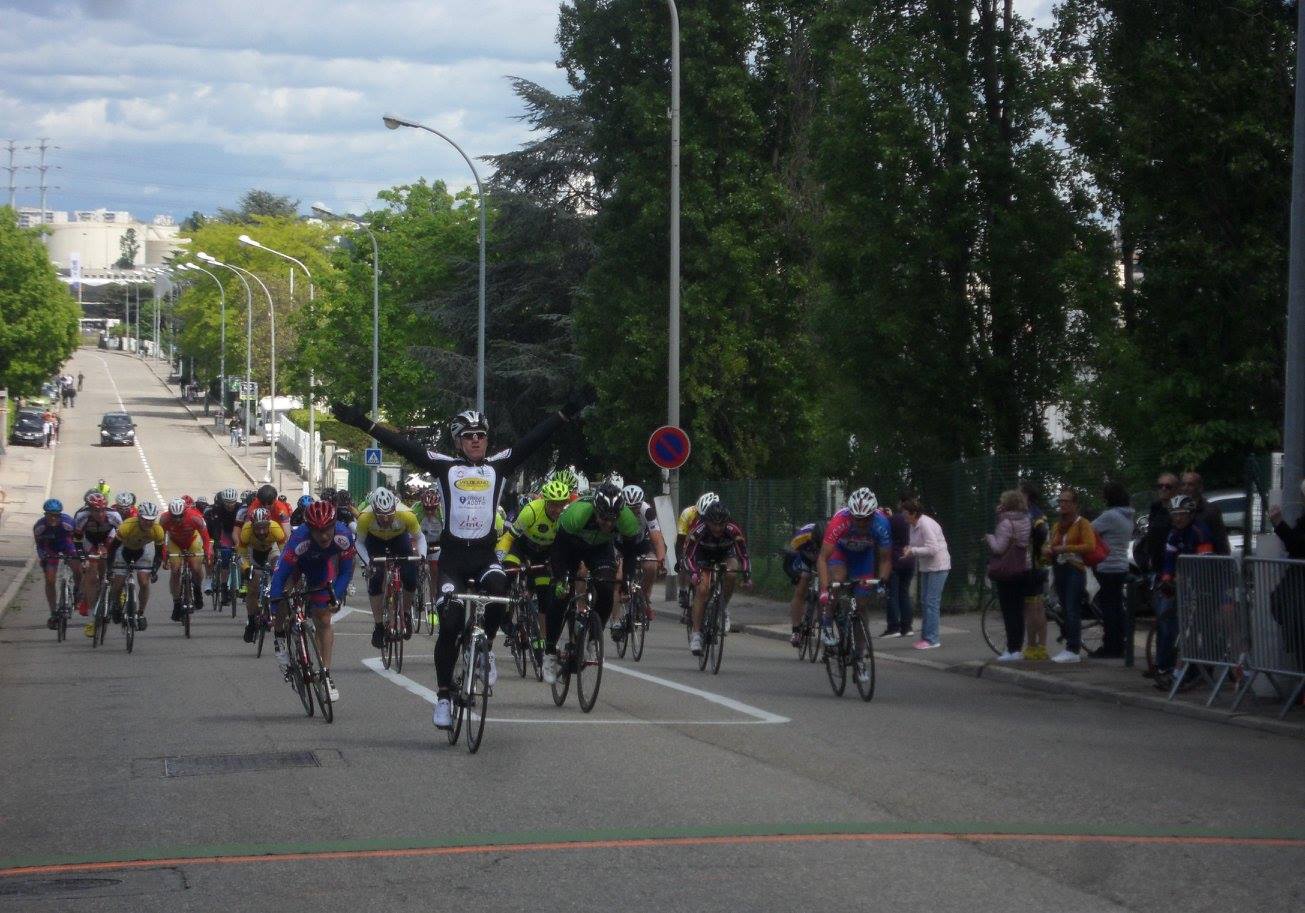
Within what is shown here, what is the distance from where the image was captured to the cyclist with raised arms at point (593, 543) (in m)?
Result: 13.2

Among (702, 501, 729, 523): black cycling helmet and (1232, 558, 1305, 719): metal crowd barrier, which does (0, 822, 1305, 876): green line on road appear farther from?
(702, 501, 729, 523): black cycling helmet

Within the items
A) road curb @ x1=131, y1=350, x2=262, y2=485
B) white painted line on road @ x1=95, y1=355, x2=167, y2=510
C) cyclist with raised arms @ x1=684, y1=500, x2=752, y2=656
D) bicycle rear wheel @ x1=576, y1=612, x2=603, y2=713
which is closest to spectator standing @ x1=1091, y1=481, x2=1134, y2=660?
cyclist with raised arms @ x1=684, y1=500, x2=752, y2=656

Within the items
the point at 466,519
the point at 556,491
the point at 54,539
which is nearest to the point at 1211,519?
the point at 556,491

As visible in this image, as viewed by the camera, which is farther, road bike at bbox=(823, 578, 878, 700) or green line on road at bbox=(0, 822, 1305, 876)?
road bike at bbox=(823, 578, 878, 700)

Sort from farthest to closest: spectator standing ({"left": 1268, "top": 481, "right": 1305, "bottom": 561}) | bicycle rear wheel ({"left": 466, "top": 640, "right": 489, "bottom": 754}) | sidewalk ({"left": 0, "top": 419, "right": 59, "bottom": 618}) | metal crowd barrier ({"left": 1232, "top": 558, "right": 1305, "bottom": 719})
Result: sidewalk ({"left": 0, "top": 419, "right": 59, "bottom": 618})
spectator standing ({"left": 1268, "top": 481, "right": 1305, "bottom": 561})
metal crowd barrier ({"left": 1232, "top": 558, "right": 1305, "bottom": 719})
bicycle rear wheel ({"left": 466, "top": 640, "right": 489, "bottom": 754})

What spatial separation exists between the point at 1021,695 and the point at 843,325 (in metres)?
11.9

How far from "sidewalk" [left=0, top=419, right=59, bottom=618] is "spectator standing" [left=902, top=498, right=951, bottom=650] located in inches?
566

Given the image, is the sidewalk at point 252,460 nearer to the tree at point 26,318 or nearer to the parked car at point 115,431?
the parked car at point 115,431

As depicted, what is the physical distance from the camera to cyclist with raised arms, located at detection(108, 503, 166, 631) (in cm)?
2053

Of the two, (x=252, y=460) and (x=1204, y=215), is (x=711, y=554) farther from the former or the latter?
(x=252, y=460)

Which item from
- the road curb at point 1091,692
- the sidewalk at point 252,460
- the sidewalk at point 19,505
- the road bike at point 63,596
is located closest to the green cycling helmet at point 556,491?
the road curb at point 1091,692

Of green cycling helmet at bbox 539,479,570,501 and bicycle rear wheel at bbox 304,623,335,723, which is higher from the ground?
green cycling helmet at bbox 539,479,570,501

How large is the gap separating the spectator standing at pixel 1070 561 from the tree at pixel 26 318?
79.4 m

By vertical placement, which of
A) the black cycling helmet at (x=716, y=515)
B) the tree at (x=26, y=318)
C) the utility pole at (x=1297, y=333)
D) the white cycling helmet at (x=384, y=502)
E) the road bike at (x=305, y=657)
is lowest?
the road bike at (x=305, y=657)
